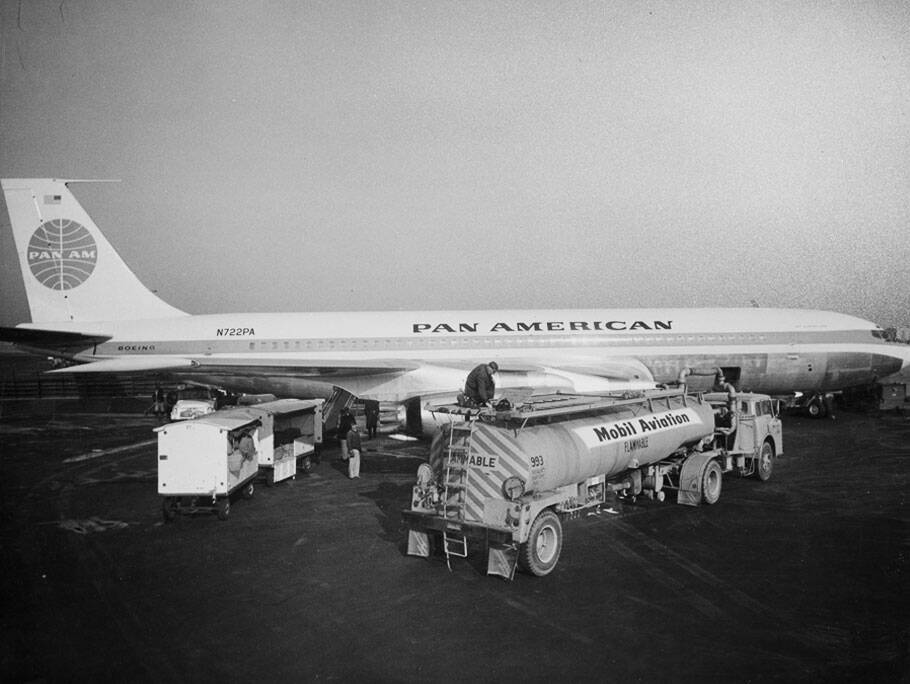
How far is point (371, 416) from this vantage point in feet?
76.7

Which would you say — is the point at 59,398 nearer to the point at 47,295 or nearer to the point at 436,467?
the point at 47,295

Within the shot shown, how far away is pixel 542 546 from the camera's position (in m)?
9.90

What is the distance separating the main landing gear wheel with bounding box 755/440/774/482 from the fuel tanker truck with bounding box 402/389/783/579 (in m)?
2.82

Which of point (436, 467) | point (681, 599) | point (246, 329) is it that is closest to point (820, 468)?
point (681, 599)

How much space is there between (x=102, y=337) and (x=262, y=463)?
11.9m

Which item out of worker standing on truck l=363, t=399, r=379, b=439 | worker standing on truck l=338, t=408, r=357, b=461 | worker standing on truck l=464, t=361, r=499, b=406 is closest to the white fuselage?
worker standing on truck l=363, t=399, r=379, b=439

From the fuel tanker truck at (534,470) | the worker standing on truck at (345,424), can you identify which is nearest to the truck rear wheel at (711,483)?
the fuel tanker truck at (534,470)

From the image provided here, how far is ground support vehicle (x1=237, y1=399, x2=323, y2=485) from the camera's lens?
15.5 meters

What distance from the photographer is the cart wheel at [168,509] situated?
1270 cm

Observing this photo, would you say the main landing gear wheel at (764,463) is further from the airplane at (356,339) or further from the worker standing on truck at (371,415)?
the worker standing on truck at (371,415)

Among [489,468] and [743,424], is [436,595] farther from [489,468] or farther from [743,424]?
[743,424]

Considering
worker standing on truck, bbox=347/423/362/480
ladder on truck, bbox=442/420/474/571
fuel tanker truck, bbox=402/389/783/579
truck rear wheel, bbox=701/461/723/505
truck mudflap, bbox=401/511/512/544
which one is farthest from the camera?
worker standing on truck, bbox=347/423/362/480

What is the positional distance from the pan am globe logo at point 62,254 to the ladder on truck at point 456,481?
20.2 meters

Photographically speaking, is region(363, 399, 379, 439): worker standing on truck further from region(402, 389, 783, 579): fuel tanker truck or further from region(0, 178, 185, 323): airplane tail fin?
region(402, 389, 783, 579): fuel tanker truck
